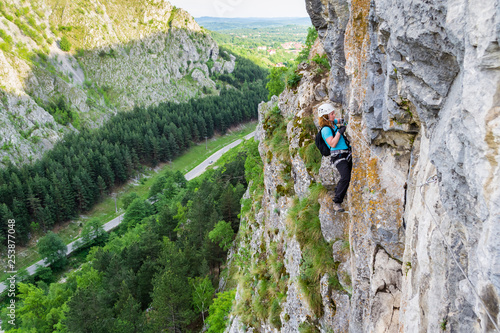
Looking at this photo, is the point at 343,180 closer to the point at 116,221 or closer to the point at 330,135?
the point at 330,135

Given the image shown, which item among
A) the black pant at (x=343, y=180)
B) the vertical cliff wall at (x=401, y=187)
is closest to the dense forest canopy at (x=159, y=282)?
the vertical cliff wall at (x=401, y=187)

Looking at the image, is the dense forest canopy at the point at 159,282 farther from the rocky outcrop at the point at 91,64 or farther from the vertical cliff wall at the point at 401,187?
the rocky outcrop at the point at 91,64

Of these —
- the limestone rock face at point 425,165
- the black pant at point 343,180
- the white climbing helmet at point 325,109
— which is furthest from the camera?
the black pant at point 343,180

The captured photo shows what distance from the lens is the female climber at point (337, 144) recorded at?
7.84 metres

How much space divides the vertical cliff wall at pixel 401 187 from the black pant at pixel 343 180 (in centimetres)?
45

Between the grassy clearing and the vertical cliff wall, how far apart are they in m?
55.3

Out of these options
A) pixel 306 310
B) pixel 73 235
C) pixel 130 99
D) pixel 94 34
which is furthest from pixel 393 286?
pixel 94 34

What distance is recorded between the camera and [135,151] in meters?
80.2

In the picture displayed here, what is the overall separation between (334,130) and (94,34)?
133912 mm

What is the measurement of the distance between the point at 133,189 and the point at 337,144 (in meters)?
72.2

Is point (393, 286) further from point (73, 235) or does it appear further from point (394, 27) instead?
point (73, 235)

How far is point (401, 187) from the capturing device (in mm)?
6453

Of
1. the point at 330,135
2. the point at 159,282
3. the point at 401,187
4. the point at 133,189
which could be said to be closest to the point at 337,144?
the point at 330,135

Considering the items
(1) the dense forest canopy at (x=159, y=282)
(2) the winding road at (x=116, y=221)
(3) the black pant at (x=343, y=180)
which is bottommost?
(2) the winding road at (x=116, y=221)
